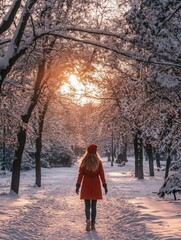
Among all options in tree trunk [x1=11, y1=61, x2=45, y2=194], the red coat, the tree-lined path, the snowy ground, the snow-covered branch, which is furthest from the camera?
tree trunk [x1=11, y1=61, x2=45, y2=194]

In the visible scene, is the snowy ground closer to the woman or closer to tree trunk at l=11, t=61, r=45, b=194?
the woman

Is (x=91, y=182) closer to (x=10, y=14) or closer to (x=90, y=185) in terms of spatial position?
(x=90, y=185)

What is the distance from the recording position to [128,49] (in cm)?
998

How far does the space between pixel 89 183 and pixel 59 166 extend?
4647 centimetres

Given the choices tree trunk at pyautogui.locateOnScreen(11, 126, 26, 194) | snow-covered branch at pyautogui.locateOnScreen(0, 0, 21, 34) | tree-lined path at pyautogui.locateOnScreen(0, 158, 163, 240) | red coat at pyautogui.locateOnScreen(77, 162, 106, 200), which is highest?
snow-covered branch at pyautogui.locateOnScreen(0, 0, 21, 34)

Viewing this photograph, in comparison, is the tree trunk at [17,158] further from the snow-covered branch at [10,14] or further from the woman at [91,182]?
the woman at [91,182]

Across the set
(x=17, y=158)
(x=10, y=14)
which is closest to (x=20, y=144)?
(x=17, y=158)

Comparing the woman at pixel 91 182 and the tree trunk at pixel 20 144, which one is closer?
the woman at pixel 91 182

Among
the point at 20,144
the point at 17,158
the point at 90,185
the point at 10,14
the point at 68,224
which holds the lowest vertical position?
the point at 68,224

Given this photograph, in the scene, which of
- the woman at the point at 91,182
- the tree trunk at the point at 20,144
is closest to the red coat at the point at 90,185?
the woman at the point at 91,182

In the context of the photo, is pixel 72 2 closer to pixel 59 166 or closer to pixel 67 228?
pixel 67 228

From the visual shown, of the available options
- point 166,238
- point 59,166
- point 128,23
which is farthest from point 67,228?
point 59,166

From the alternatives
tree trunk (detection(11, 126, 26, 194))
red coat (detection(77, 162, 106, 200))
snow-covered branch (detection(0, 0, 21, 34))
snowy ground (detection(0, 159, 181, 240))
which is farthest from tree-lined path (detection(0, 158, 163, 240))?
snow-covered branch (detection(0, 0, 21, 34))

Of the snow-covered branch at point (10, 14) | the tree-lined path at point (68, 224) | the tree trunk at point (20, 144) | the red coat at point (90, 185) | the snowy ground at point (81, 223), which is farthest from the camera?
the tree trunk at point (20, 144)
